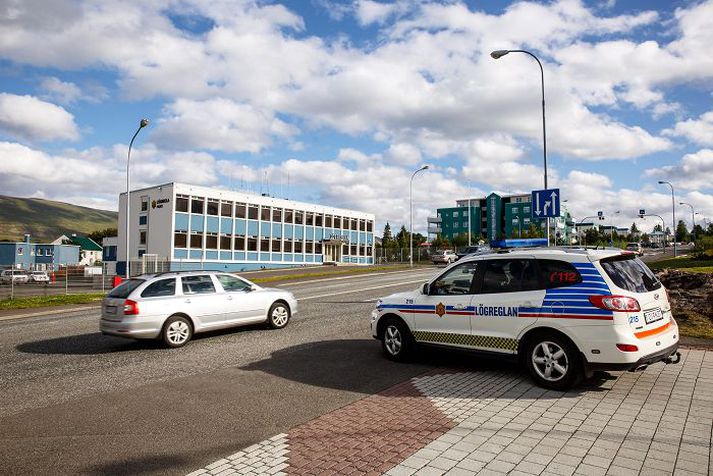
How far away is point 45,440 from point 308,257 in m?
60.3

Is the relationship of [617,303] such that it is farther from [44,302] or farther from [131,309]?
[44,302]

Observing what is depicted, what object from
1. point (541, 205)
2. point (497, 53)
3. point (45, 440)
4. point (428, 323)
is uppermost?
point (497, 53)

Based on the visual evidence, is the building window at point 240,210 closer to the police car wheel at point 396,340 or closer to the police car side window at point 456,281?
the police car wheel at point 396,340

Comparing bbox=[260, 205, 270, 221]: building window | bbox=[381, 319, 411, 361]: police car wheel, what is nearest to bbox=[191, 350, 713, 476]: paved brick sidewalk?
bbox=[381, 319, 411, 361]: police car wheel

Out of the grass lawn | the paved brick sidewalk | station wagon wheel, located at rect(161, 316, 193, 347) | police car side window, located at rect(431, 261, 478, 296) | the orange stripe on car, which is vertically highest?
police car side window, located at rect(431, 261, 478, 296)

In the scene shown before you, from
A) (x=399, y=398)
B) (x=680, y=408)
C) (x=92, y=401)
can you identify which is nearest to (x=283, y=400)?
(x=399, y=398)

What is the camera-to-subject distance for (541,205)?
1575cm

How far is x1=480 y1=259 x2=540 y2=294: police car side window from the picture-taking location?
22.3ft

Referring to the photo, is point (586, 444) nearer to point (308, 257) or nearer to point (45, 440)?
point (45, 440)

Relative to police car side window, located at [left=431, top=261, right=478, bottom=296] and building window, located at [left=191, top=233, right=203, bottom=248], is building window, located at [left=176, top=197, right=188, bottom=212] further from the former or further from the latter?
police car side window, located at [left=431, top=261, right=478, bottom=296]

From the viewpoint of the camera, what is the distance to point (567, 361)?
626 centimetres

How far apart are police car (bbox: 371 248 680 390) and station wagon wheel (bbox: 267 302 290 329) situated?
5.15 metres

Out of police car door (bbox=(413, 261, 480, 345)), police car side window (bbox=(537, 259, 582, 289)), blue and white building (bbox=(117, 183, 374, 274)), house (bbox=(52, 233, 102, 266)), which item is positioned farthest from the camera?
house (bbox=(52, 233, 102, 266))

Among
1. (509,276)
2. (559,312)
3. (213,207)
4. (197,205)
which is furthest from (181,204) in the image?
(559,312)
